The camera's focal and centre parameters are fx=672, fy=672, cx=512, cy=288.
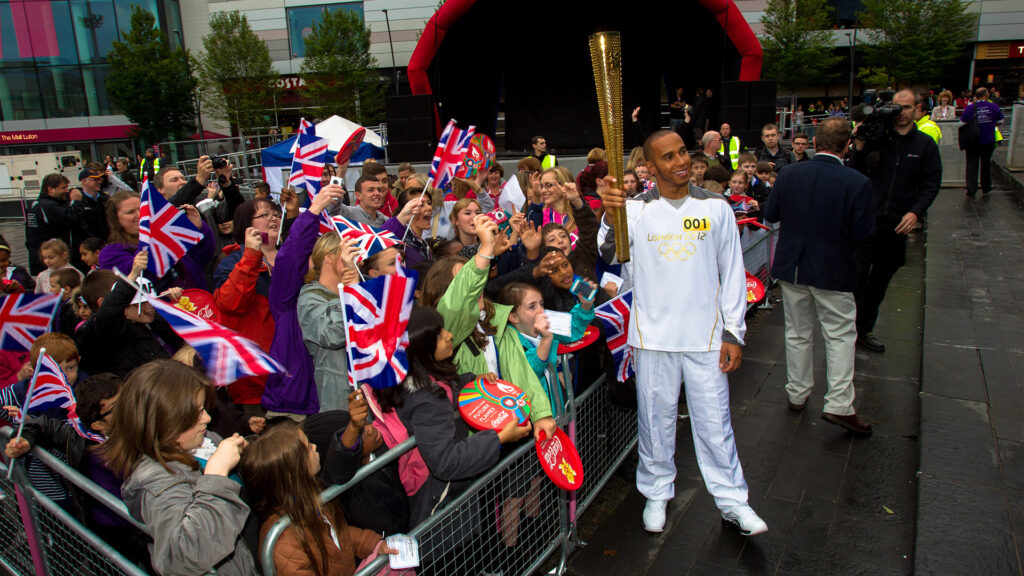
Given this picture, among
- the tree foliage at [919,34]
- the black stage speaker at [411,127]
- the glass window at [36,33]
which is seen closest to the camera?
the black stage speaker at [411,127]

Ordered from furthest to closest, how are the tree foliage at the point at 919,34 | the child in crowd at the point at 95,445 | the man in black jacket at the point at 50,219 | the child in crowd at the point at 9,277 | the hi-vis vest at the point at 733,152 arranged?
the tree foliage at the point at 919,34, the hi-vis vest at the point at 733,152, the man in black jacket at the point at 50,219, the child in crowd at the point at 9,277, the child in crowd at the point at 95,445

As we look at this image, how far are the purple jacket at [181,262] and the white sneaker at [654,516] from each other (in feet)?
11.6

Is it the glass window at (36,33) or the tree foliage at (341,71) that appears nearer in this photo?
the tree foliage at (341,71)

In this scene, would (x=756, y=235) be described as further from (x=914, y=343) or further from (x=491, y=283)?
(x=491, y=283)

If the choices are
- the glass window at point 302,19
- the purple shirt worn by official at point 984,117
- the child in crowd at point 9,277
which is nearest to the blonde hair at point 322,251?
the child in crowd at point 9,277

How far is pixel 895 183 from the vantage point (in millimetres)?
5641

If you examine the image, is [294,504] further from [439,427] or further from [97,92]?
[97,92]

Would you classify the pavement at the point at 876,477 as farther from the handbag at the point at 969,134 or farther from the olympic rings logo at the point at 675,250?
the handbag at the point at 969,134

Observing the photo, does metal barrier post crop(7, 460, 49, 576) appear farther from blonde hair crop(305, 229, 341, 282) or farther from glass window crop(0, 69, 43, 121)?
glass window crop(0, 69, 43, 121)

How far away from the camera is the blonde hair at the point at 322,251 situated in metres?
3.67

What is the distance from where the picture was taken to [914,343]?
6.00 metres

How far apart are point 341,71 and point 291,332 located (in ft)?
119

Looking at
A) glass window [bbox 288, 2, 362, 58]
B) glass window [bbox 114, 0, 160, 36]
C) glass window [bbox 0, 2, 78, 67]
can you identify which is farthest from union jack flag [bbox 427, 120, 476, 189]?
glass window [bbox 0, 2, 78, 67]

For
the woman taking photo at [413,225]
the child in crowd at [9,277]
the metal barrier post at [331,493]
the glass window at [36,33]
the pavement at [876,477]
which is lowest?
the pavement at [876,477]
